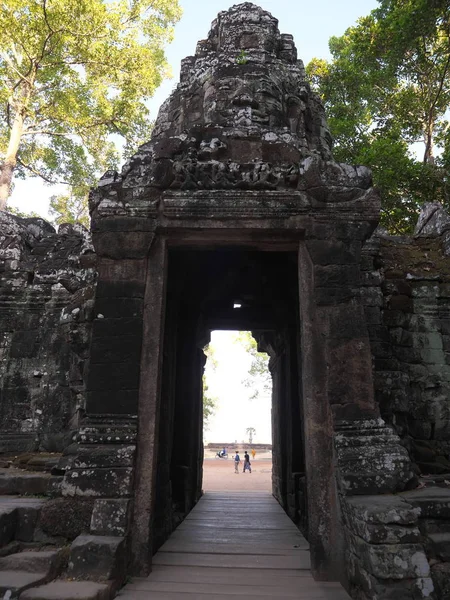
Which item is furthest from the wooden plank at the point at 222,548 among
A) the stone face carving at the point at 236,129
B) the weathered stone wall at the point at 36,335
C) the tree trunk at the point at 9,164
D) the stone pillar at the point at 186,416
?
the tree trunk at the point at 9,164

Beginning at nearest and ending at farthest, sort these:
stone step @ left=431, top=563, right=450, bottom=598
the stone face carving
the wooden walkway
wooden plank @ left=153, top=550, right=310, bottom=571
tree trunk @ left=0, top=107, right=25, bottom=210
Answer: stone step @ left=431, top=563, right=450, bottom=598, the wooden walkway, wooden plank @ left=153, top=550, right=310, bottom=571, the stone face carving, tree trunk @ left=0, top=107, right=25, bottom=210

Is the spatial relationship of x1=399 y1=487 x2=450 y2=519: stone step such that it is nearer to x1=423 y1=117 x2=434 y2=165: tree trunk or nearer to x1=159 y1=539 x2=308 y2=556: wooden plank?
x1=159 y1=539 x2=308 y2=556: wooden plank

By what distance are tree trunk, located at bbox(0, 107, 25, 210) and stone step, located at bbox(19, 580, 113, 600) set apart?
14.6 metres

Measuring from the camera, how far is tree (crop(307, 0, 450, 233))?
1355cm

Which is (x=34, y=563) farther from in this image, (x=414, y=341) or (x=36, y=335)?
(x=414, y=341)

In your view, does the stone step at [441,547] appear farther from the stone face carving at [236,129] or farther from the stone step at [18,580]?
the stone face carving at [236,129]

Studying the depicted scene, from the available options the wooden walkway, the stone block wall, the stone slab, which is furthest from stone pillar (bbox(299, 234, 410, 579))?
the stone slab

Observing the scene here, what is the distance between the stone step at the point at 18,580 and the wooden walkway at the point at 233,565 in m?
0.64

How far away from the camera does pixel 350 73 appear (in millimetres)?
17359

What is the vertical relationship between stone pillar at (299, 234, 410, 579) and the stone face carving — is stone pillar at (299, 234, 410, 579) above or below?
below

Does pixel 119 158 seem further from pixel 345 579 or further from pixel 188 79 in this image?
pixel 345 579

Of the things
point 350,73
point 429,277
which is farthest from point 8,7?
point 429,277

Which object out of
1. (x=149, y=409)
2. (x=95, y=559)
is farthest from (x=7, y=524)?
(x=149, y=409)

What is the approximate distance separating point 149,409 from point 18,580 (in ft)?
5.41
